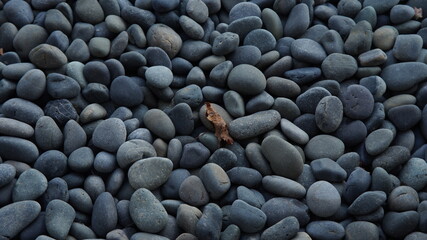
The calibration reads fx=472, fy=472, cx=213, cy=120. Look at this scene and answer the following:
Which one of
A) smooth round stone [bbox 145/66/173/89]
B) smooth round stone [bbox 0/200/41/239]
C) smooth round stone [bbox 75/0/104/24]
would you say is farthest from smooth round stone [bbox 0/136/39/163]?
smooth round stone [bbox 75/0/104/24]

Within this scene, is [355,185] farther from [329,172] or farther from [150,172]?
[150,172]

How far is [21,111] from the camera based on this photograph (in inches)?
48.8

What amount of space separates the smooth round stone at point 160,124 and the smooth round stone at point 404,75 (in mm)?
631

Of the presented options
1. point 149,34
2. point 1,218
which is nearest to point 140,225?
point 1,218

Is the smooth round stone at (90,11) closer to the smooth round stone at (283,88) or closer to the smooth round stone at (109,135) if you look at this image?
the smooth round stone at (109,135)

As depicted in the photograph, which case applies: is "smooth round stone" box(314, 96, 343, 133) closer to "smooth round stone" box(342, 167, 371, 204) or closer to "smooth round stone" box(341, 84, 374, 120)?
"smooth round stone" box(341, 84, 374, 120)

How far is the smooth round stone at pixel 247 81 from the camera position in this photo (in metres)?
1.31

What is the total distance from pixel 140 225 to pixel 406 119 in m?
0.75

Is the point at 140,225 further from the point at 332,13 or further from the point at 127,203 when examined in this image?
the point at 332,13

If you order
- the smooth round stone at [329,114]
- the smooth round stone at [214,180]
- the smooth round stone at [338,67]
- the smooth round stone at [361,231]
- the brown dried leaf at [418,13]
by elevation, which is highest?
the brown dried leaf at [418,13]

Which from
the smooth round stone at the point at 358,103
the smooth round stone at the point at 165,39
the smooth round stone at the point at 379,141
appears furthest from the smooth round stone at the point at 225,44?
the smooth round stone at the point at 379,141

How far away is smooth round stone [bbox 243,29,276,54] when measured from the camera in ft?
4.69

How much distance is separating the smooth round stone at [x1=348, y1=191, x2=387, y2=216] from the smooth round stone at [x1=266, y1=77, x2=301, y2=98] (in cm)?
36

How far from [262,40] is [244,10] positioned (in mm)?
144
